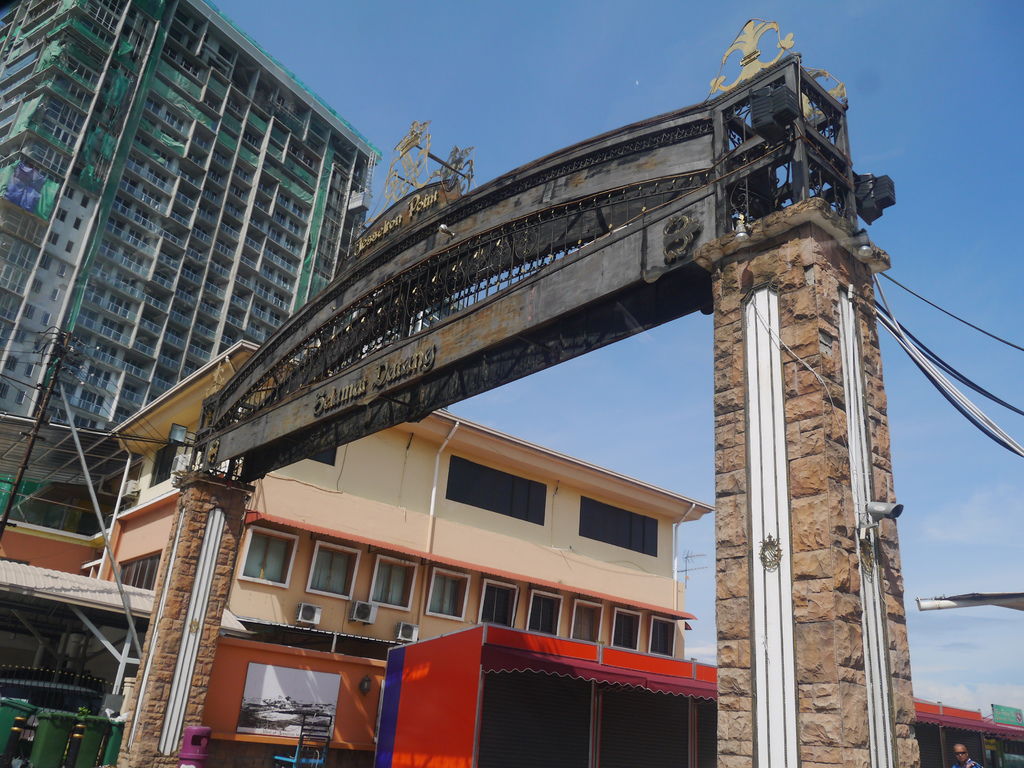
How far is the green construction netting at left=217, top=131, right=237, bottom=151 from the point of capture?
76.3m

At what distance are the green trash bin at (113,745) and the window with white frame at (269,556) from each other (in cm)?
402

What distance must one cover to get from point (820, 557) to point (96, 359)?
225ft

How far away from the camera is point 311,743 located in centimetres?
1595

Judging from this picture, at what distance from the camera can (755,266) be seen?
691cm

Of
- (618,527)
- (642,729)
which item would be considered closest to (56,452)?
(618,527)

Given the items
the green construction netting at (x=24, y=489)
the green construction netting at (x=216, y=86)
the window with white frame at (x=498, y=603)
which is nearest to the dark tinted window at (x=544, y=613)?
the window with white frame at (x=498, y=603)

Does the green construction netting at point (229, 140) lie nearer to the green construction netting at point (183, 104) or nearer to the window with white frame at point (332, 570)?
the green construction netting at point (183, 104)

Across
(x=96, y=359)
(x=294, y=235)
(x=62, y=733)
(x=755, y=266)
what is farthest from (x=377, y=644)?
(x=294, y=235)

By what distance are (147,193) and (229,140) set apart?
11.7 m

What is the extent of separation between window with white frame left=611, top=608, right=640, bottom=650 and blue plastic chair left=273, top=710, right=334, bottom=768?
10.5 metres

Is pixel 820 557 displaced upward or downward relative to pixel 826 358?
downward

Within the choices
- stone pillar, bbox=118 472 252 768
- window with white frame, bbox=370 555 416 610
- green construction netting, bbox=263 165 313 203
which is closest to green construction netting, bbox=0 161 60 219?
green construction netting, bbox=263 165 313 203

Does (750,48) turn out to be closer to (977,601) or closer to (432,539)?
(977,601)

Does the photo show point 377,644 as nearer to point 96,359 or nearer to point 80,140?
point 96,359
